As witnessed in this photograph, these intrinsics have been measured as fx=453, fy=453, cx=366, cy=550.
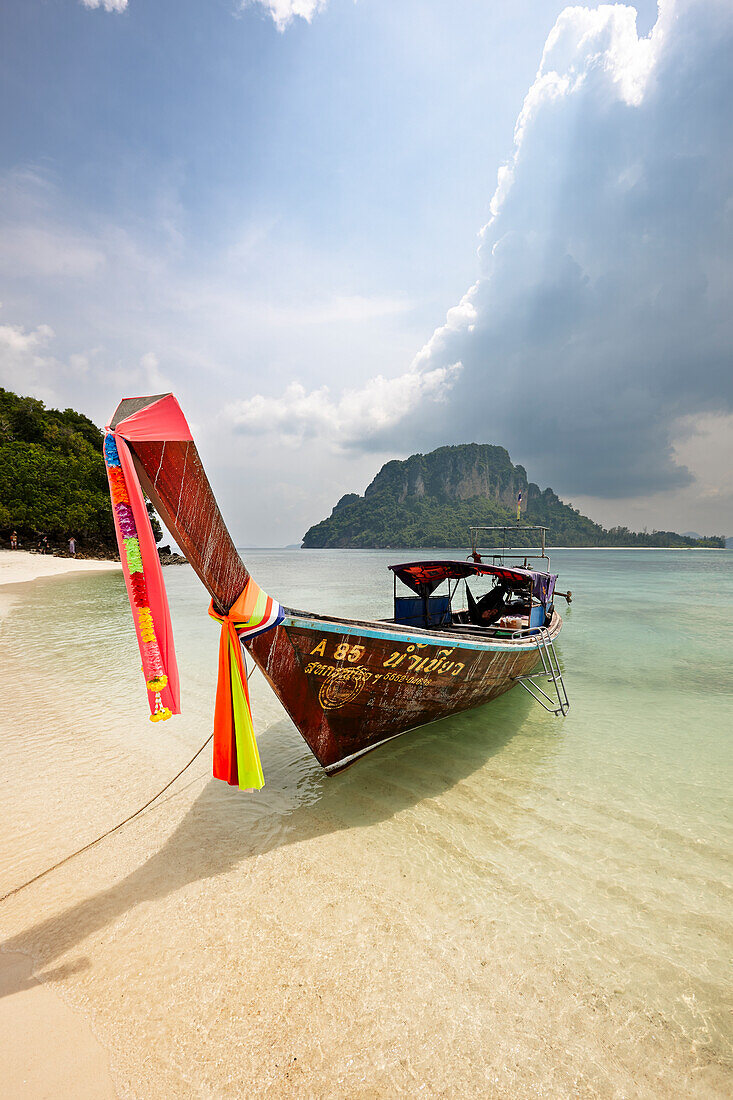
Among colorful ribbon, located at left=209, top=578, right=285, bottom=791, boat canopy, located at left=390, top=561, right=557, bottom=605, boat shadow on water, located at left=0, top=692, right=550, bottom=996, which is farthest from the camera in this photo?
boat canopy, located at left=390, top=561, right=557, bottom=605

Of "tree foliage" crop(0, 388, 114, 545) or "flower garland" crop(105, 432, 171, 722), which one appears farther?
"tree foliage" crop(0, 388, 114, 545)

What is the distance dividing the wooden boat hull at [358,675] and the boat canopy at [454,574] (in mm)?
1681

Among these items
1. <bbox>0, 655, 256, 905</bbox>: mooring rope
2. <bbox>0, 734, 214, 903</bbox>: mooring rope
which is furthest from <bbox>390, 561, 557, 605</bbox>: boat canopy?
<bbox>0, 734, 214, 903</bbox>: mooring rope

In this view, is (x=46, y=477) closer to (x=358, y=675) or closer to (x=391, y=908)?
(x=358, y=675)

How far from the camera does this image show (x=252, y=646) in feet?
13.5

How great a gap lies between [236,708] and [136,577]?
1561mm

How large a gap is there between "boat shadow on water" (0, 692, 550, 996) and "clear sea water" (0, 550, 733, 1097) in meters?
0.02

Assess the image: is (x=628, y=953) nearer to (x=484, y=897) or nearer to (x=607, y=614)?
(x=484, y=897)

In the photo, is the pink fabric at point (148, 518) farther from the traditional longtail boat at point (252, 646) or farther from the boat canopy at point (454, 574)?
the boat canopy at point (454, 574)

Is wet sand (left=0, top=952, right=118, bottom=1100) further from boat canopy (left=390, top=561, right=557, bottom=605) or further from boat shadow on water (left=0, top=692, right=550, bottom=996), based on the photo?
boat canopy (left=390, top=561, right=557, bottom=605)

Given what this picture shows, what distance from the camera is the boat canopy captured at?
743 cm

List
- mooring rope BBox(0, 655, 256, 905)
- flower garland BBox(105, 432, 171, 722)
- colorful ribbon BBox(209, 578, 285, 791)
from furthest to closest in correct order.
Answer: colorful ribbon BBox(209, 578, 285, 791), mooring rope BBox(0, 655, 256, 905), flower garland BBox(105, 432, 171, 722)

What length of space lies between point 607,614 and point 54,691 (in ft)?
70.9

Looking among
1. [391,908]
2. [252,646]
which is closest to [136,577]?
[252,646]
